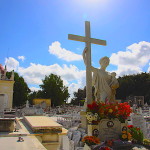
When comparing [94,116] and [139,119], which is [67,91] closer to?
[139,119]

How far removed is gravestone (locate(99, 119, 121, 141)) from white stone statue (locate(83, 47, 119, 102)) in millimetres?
1107

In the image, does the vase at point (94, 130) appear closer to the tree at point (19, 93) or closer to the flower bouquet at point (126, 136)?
the flower bouquet at point (126, 136)

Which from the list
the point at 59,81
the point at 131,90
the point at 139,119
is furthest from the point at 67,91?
the point at 139,119

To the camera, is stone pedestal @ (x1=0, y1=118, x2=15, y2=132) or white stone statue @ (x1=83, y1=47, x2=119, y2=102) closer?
white stone statue @ (x1=83, y1=47, x2=119, y2=102)

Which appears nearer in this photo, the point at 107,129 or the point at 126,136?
the point at 126,136

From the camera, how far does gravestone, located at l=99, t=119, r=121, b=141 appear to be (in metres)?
4.77

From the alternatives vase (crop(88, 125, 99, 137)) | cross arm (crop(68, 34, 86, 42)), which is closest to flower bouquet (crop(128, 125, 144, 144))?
vase (crop(88, 125, 99, 137))

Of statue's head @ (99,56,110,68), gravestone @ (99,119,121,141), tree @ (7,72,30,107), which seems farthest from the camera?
tree @ (7,72,30,107)

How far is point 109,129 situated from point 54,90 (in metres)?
37.3

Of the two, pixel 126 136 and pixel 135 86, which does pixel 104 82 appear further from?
pixel 135 86

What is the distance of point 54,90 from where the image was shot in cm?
4156

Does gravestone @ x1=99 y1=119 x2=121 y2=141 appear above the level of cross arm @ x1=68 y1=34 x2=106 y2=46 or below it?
below

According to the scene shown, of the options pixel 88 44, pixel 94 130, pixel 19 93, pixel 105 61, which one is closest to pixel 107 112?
pixel 94 130

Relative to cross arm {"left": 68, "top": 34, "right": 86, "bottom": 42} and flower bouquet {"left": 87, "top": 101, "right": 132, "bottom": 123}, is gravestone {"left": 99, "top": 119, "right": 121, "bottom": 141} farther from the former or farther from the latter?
cross arm {"left": 68, "top": 34, "right": 86, "bottom": 42}
